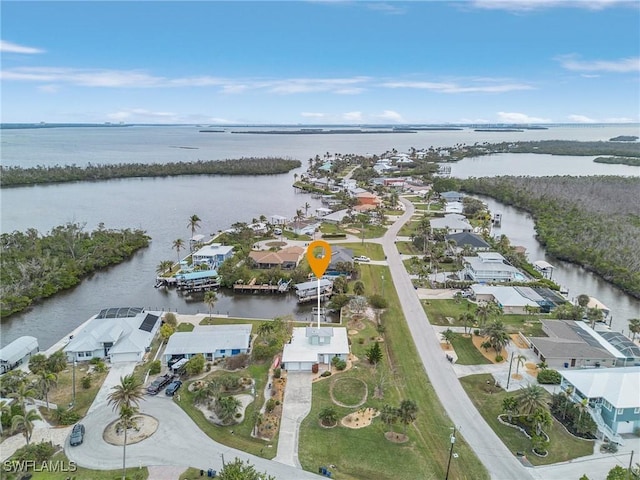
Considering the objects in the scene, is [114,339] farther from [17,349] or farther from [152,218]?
[152,218]

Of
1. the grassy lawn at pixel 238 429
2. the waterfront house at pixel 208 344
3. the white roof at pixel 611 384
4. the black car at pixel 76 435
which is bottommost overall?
the grassy lawn at pixel 238 429

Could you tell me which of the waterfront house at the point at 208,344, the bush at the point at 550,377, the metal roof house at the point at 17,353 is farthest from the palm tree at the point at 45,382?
the bush at the point at 550,377

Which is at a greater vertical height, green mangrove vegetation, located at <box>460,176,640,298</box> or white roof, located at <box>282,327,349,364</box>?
green mangrove vegetation, located at <box>460,176,640,298</box>

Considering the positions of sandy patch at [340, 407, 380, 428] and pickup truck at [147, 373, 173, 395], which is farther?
pickup truck at [147, 373, 173, 395]

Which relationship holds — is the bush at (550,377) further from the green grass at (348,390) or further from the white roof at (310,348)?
the white roof at (310,348)

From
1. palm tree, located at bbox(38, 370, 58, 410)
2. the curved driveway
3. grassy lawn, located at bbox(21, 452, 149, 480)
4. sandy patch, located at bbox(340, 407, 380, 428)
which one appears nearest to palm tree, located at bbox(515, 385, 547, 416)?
the curved driveway

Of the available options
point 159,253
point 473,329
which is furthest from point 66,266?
point 473,329

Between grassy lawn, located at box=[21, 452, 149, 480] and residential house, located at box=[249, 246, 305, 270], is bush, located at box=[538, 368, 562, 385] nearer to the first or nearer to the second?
grassy lawn, located at box=[21, 452, 149, 480]
